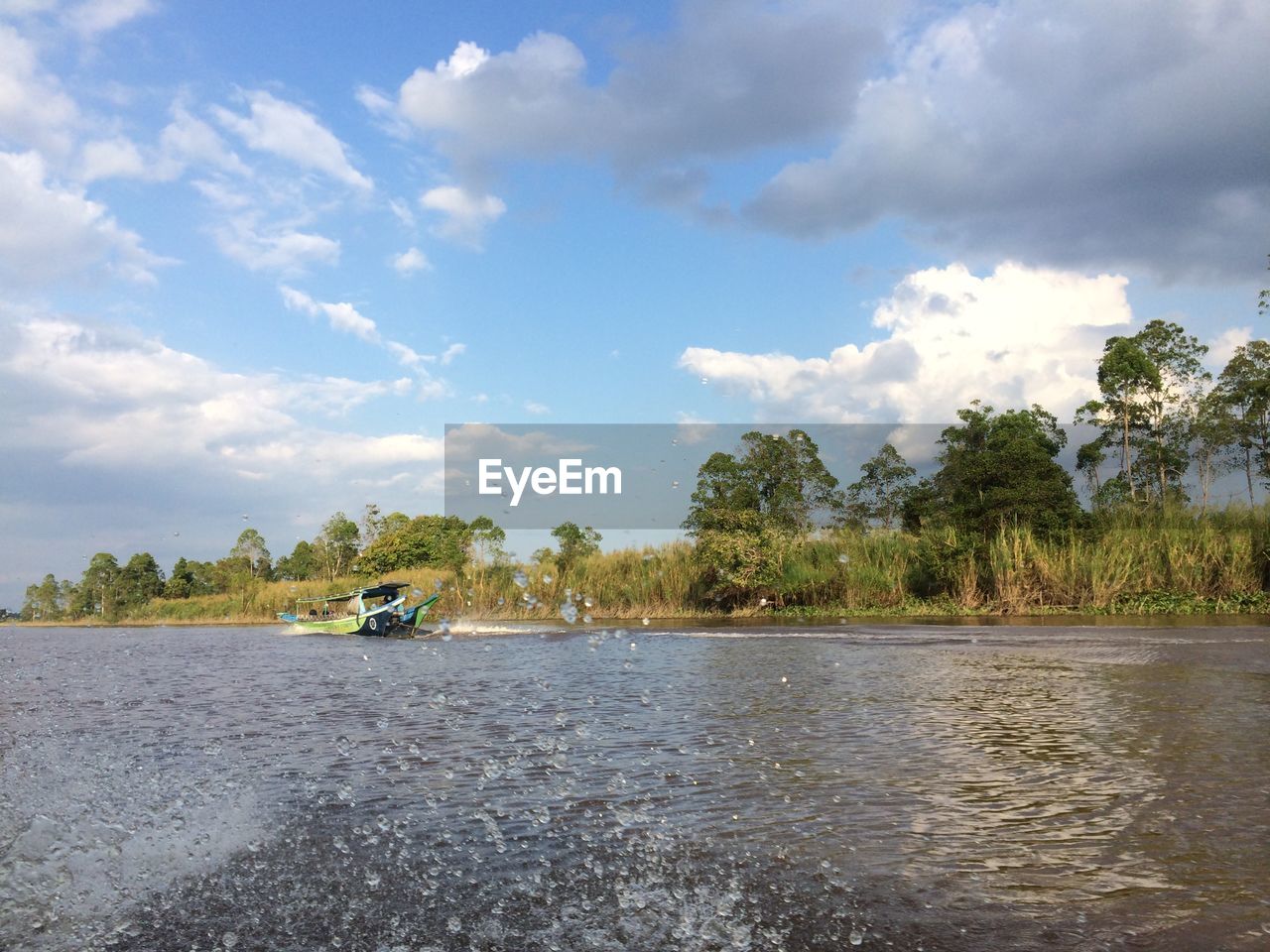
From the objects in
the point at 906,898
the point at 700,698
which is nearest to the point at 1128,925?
the point at 906,898

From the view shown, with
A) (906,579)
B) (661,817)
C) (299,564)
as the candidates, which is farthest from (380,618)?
(299,564)

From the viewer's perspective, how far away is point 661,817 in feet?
18.3

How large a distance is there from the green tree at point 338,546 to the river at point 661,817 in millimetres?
68617

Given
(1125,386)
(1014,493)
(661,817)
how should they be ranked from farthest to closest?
(1125,386)
(1014,493)
(661,817)

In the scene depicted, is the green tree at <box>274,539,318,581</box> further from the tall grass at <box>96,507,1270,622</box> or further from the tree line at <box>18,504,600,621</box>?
the tall grass at <box>96,507,1270,622</box>

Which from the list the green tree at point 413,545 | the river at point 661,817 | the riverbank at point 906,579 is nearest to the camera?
the river at point 661,817

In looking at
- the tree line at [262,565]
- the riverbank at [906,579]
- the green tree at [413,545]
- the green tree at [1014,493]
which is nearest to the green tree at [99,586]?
the tree line at [262,565]

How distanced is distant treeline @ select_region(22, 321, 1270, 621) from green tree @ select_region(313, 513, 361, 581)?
21.2 m

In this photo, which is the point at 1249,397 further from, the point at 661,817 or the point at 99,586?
the point at 99,586

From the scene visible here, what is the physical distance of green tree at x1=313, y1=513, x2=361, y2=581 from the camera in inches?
3081

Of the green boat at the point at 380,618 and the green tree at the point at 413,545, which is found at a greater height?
the green tree at the point at 413,545

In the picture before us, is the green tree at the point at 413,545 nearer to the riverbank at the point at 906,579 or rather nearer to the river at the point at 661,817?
the riverbank at the point at 906,579

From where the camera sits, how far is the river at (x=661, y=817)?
395 cm

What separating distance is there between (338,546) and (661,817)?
79163mm
